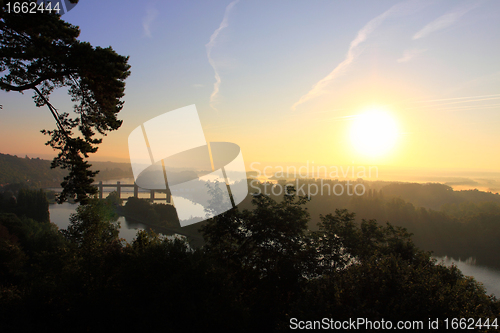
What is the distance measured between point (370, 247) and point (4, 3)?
37.5ft

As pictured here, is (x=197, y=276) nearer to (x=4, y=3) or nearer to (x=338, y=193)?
(x=4, y=3)

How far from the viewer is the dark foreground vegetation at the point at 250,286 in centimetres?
532

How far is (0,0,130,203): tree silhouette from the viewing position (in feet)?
15.4

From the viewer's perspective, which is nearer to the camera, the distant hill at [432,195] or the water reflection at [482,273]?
the water reflection at [482,273]

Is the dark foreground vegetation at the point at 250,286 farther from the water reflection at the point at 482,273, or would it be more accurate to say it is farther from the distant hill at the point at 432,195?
the distant hill at the point at 432,195

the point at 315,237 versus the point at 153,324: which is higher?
the point at 315,237

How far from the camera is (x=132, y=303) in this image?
5.95 m

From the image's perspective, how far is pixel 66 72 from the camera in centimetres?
500

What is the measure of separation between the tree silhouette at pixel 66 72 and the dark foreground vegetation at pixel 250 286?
2563 millimetres

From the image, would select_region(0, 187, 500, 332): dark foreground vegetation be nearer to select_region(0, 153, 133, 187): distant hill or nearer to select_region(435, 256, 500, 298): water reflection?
select_region(435, 256, 500, 298): water reflection

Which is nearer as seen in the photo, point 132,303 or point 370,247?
point 132,303

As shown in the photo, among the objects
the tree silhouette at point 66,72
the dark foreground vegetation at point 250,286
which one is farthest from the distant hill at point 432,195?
the tree silhouette at point 66,72

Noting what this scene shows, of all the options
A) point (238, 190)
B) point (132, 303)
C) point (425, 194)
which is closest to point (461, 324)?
point (132, 303)

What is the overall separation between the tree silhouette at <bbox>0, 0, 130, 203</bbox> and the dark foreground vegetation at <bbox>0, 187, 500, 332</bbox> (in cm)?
256
